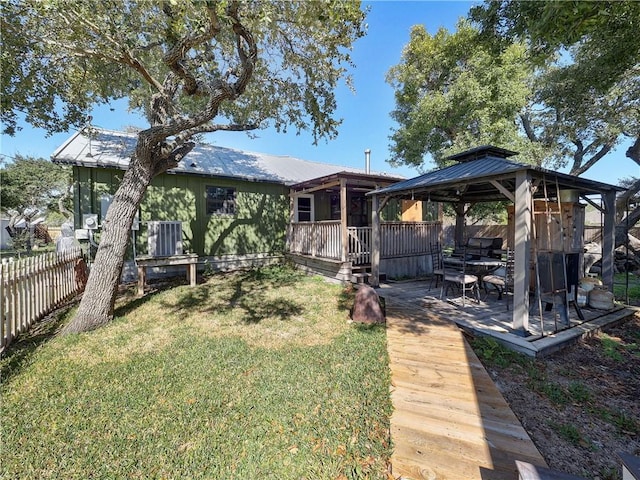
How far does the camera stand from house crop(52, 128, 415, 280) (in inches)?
302

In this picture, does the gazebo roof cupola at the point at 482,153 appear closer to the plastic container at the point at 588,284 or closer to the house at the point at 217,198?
the house at the point at 217,198

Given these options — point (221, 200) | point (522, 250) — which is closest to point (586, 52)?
point (522, 250)

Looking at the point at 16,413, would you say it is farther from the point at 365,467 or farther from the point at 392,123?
the point at 392,123

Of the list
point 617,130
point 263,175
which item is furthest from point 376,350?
point 617,130

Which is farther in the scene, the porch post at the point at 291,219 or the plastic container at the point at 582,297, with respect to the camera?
the porch post at the point at 291,219

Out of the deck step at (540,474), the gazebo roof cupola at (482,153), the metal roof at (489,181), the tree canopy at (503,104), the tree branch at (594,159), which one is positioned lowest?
the deck step at (540,474)

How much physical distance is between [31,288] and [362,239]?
22.7ft

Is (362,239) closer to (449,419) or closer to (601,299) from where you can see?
(601,299)

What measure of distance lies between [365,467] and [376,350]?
1872 mm

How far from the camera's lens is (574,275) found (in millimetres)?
5289

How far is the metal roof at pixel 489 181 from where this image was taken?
458cm

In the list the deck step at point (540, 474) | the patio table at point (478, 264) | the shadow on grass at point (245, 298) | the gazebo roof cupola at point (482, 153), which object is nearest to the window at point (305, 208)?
the shadow on grass at point (245, 298)

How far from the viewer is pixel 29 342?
13.2 ft

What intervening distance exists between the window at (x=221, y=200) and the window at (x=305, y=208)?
2502 millimetres
